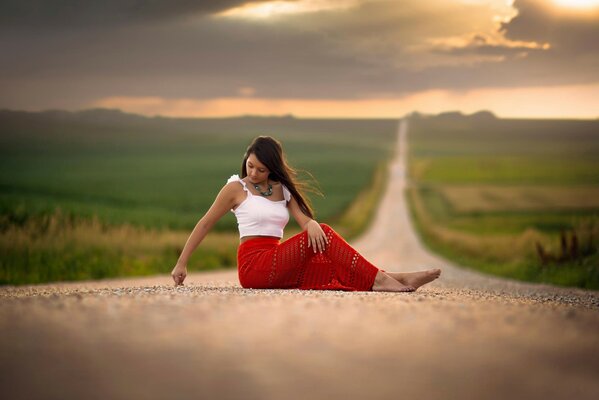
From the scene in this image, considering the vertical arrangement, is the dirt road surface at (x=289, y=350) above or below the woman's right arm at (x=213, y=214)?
below

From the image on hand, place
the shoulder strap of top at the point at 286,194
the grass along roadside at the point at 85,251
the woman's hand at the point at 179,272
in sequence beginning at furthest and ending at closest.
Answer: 1. the grass along roadside at the point at 85,251
2. the shoulder strap of top at the point at 286,194
3. the woman's hand at the point at 179,272

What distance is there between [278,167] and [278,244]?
0.68 metres

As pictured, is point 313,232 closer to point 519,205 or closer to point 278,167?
point 278,167

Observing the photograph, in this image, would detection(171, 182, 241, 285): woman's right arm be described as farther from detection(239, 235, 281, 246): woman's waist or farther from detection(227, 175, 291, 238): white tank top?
detection(239, 235, 281, 246): woman's waist

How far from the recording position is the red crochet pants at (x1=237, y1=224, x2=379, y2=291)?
293 inches

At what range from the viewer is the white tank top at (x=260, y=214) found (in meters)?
7.55

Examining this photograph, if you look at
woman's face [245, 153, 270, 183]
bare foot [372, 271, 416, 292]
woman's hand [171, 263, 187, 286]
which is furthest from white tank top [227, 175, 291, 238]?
bare foot [372, 271, 416, 292]

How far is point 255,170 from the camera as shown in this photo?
7.45 metres

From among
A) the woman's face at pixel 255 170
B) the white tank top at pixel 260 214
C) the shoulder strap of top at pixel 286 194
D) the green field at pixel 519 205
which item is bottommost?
the green field at pixel 519 205

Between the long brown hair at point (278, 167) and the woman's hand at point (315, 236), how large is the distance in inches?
15.1

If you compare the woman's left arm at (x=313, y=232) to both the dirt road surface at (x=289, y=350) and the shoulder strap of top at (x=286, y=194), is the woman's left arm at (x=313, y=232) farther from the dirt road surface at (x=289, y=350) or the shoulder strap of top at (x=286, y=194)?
the dirt road surface at (x=289, y=350)

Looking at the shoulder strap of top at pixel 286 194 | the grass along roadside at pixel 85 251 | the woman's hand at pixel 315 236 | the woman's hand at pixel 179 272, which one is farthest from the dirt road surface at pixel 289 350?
the grass along roadside at pixel 85 251

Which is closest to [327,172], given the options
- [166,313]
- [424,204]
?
[424,204]

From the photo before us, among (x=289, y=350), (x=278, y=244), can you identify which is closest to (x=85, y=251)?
(x=278, y=244)
